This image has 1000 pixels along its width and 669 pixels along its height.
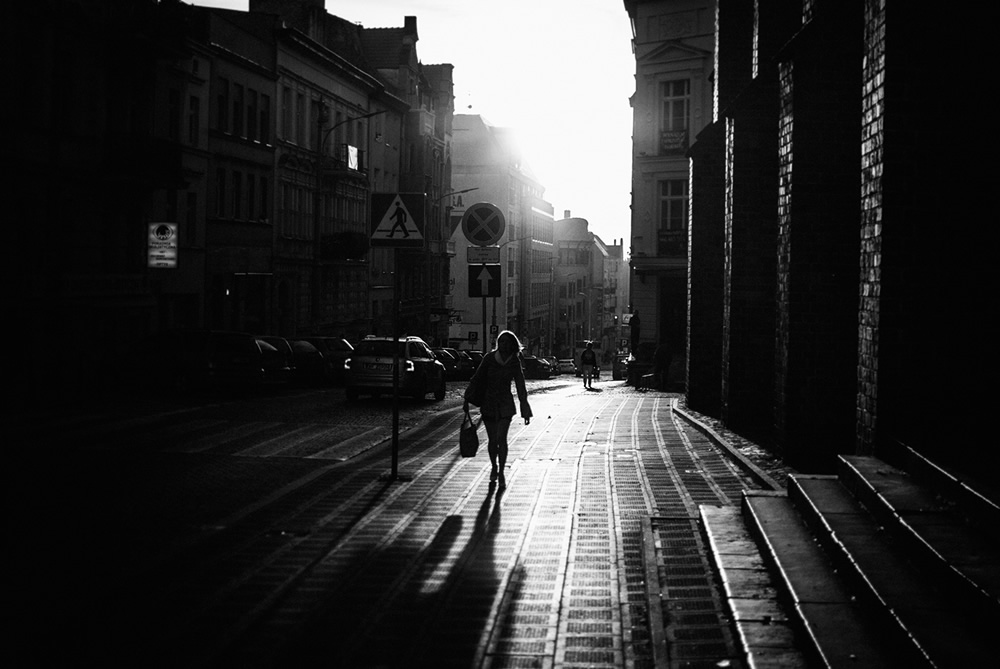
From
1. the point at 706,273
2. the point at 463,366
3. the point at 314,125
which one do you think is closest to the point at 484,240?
the point at 706,273

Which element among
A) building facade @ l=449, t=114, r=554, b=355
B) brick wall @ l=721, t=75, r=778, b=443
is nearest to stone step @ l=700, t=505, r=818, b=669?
brick wall @ l=721, t=75, r=778, b=443

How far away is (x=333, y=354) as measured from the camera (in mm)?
35938

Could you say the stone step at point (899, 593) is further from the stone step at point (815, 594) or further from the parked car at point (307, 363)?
the parked car at point (307, 363)

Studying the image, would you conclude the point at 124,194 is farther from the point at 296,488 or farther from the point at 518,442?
the point at 296,488

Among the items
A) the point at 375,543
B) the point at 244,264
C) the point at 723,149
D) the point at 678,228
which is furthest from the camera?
the point at 678,228

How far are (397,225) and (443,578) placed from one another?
5798 mm

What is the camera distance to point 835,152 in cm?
1305

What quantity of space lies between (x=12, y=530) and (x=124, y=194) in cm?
2637

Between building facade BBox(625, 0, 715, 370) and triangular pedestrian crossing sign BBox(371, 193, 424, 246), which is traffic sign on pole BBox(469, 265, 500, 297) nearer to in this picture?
triangular pedestrian crossing sign BBox(371, 193, 424, 246)

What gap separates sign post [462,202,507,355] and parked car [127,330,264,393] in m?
10.6

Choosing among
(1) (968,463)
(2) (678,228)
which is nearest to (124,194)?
(2) (678,228)

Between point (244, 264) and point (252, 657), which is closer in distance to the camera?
point (252, 657)

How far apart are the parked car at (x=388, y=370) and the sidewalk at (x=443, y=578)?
12.4 meters

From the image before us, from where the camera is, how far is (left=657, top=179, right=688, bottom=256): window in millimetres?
48031
